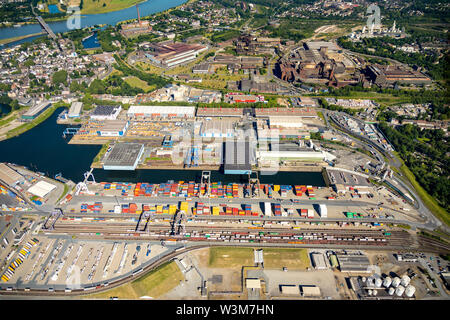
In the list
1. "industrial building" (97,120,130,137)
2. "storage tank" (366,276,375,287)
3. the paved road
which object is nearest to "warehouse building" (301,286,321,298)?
"storage tank" (366,276,375,287)

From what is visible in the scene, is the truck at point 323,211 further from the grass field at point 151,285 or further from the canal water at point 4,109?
the canal water at point 4,109

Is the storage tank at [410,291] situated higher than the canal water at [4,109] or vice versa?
the canal water at [4,109]

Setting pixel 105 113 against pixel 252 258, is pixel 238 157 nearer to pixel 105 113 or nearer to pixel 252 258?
pixel 252 258

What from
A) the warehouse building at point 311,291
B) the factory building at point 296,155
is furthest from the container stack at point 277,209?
the factory building at point 296,155

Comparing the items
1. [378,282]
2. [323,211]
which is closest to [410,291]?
[378,282]

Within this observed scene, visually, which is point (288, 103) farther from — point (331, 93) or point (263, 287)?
point (263, 287)

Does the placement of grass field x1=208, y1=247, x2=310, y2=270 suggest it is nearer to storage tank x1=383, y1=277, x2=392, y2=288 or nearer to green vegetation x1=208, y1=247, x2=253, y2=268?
green vegetation x1=208, y1=247, x2=253, y2=268
